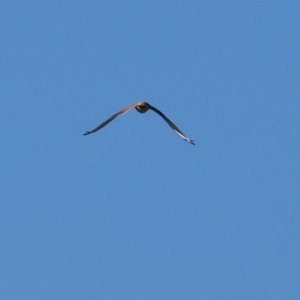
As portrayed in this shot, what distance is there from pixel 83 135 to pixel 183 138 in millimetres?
3300

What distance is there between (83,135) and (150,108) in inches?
147

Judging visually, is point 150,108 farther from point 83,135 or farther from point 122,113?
point 83,135

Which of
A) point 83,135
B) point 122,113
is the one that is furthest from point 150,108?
point 83,135

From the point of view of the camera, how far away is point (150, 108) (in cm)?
2780

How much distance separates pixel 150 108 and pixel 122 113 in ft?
5.27

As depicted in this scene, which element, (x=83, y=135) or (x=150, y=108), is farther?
(x=150, y=108)

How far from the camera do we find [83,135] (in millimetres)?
24984

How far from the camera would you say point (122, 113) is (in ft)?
87.1

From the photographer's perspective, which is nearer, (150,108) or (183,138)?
(183,138)

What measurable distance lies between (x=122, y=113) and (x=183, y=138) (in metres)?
2.67
